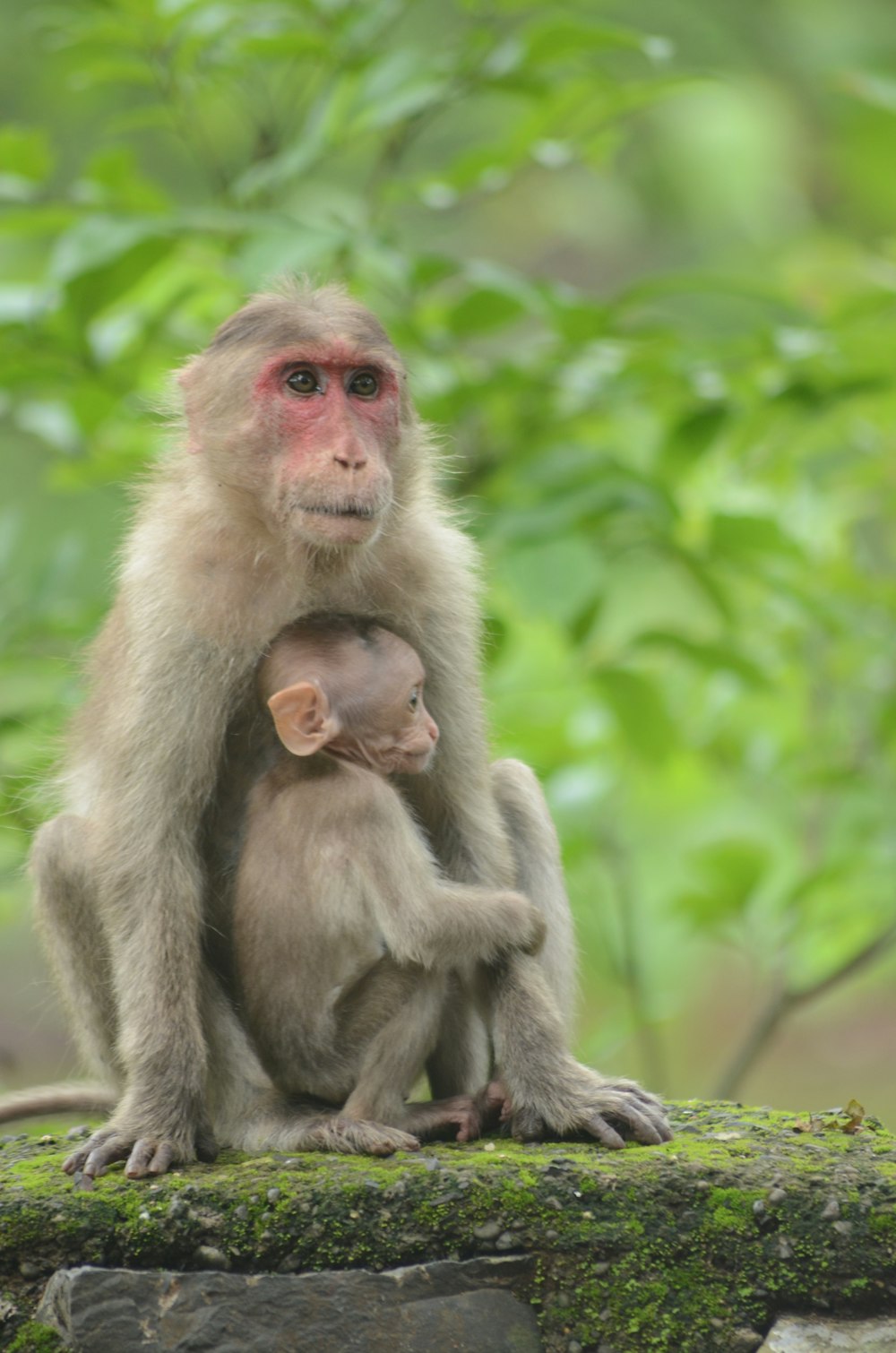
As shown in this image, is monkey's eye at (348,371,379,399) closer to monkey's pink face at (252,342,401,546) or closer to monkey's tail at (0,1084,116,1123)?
monkey's pink face at (252,342,401,546)

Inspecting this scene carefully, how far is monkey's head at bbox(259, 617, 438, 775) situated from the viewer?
5.46 meters

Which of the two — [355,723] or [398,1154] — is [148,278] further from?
[398,1154]

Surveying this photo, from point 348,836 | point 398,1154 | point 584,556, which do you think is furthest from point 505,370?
point 398,1154

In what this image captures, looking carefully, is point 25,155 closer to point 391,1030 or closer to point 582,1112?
point 391,1030

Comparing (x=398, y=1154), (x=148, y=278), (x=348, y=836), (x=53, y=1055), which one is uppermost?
(x=148, y=278)

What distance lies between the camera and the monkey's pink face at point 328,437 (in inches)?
215

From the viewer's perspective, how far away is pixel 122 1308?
472 cm

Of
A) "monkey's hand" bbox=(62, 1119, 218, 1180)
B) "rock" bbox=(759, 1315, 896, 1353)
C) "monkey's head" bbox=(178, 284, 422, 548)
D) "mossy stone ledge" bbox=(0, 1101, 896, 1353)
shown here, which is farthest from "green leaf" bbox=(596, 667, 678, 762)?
"rock" bbox=(759, 1315, 896, 1353)

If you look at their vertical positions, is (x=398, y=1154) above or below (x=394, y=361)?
below

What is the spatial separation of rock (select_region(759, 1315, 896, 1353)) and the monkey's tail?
8.53 feet

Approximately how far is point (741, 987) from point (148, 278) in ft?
48.6

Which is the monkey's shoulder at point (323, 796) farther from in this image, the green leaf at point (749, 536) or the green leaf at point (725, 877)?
the green leaf at point (725, 877)

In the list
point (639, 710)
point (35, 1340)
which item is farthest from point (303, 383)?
point (35, 1340)

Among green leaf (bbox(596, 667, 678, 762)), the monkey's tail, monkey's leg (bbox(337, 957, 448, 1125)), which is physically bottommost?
the monkey's tail
